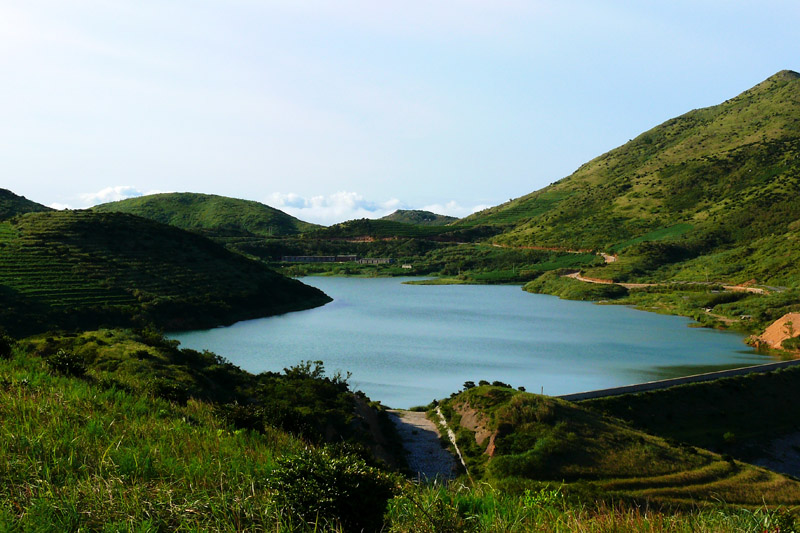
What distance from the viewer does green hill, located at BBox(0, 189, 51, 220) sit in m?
152

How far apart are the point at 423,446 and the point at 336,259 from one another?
163 meters

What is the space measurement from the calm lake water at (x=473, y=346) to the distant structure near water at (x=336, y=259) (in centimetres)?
7711

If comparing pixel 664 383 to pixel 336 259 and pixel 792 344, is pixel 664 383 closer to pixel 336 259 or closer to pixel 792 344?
pixel 792 344

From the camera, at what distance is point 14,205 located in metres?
162

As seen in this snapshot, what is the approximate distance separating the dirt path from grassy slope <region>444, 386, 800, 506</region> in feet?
4.84

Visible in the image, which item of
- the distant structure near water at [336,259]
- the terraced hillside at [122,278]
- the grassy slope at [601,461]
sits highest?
the distant structure near water at [336,259]

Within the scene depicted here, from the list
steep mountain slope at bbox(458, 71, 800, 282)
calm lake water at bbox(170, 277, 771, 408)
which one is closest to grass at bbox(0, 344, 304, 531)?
calm lake water at bbox(170, 277, 771, 408)

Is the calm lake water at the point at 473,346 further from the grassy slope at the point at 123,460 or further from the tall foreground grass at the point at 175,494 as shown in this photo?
the tall foreground grass at the point at 175,494

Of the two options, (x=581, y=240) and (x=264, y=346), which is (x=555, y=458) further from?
(x=581, y=240)

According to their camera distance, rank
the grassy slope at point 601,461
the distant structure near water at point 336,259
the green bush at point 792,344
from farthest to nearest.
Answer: the distant structure near water at point 336,259
the green bush at point 792,344
the grassy slope at point 601,461

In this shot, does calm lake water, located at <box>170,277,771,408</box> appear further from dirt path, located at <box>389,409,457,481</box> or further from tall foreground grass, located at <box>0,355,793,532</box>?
tall foreground grass, located at <box>0,355,793,532</box>

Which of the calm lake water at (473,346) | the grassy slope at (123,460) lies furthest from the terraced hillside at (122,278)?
the grassy slope at (123,460)

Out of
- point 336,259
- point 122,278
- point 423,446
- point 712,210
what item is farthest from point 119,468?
point 336,259

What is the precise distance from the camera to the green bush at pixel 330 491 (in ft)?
22.6
